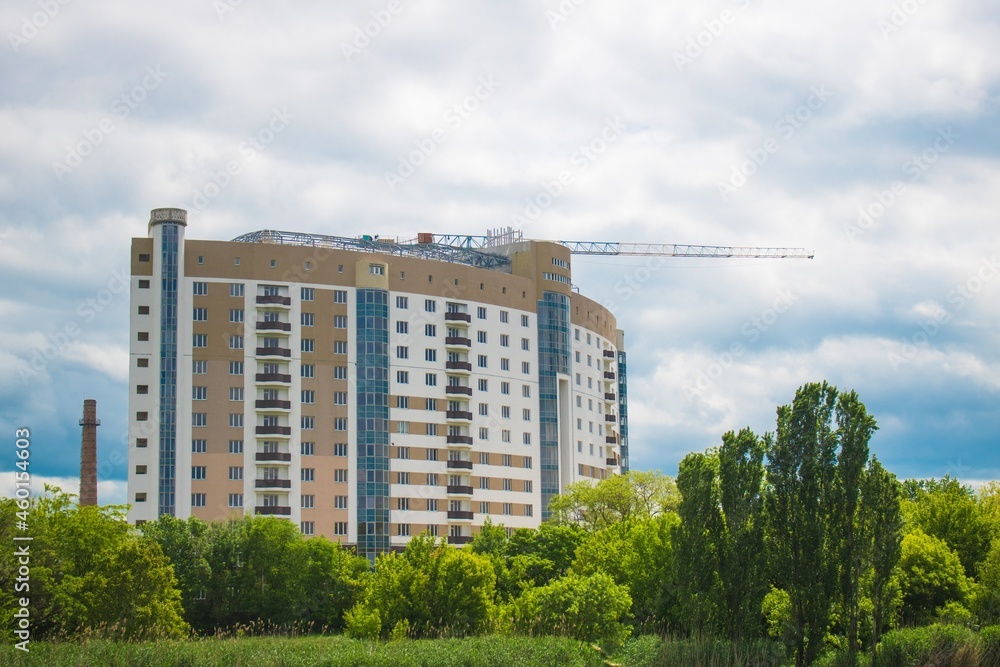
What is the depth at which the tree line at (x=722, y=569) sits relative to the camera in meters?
70.2

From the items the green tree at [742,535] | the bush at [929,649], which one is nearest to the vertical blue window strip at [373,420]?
the green tree at [742,535]

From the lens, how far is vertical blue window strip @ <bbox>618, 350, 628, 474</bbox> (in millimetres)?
177600

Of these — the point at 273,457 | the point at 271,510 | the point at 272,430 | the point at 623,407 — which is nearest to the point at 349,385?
the point at 272,430

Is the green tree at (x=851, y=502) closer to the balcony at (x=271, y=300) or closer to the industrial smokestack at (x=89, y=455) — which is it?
the balcony at (x=271, y=300)

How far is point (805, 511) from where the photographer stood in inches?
2852

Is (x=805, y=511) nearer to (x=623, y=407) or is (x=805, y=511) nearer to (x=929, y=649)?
(x=929, y=649)

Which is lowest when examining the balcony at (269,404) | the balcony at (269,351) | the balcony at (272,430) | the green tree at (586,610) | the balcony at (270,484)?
the green tree at (586,610)

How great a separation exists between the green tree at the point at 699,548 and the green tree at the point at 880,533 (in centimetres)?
878

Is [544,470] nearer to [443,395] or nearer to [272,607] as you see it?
[443,395]

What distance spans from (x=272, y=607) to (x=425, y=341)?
144 ft

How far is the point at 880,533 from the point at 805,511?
4363 millimetres

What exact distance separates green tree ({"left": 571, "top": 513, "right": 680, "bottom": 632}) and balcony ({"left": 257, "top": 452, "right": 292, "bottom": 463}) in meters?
47.6

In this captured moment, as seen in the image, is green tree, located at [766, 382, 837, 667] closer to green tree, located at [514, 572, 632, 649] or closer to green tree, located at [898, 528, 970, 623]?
green tree, located at [514, 572, 632, 649]

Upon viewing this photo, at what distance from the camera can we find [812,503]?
238 feet
